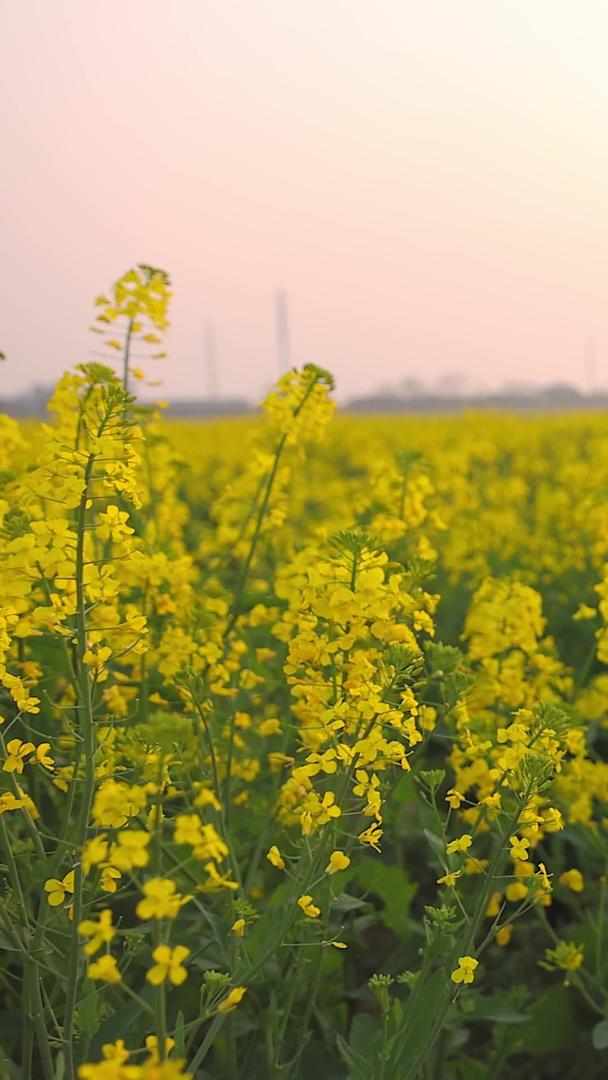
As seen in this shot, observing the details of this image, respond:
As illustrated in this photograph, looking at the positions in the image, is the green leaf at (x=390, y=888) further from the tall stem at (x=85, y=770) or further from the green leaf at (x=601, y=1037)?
the tall stem at (x=85, y=770)

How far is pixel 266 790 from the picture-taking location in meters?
2.85

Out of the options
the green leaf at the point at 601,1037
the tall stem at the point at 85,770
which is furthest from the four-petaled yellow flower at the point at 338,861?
the green leaf at the point at 601,1037

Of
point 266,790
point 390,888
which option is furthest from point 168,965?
point 266,790

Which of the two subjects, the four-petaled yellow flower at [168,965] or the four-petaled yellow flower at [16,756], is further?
the four-petaled yellow flower at [16,756]

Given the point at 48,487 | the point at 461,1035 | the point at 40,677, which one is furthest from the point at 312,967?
A: the point at 48,487

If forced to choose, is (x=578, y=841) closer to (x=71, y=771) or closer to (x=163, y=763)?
(x=71, y=771)

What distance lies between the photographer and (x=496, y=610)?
2516 millimetres

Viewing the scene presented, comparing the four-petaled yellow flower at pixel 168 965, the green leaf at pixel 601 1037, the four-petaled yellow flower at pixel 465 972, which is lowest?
the green leaf at pixel 601 1037

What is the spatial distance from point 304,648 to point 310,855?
34 centimetres

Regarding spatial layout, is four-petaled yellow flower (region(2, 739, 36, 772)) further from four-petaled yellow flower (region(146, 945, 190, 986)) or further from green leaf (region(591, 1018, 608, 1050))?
green leaf (region(591, 1018, 608, 1050))

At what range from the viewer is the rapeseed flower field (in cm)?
156

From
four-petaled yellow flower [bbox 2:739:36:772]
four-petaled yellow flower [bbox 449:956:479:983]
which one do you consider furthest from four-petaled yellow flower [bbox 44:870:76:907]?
four-petaled yellow flower [bbox 449:956:479:983]

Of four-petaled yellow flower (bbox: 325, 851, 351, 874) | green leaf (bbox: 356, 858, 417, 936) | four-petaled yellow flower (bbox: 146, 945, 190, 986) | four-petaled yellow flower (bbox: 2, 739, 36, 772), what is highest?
four-petaled yellow flower (bbox: 2, 739, 36, 772)

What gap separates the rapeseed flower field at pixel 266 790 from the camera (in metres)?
1.56
